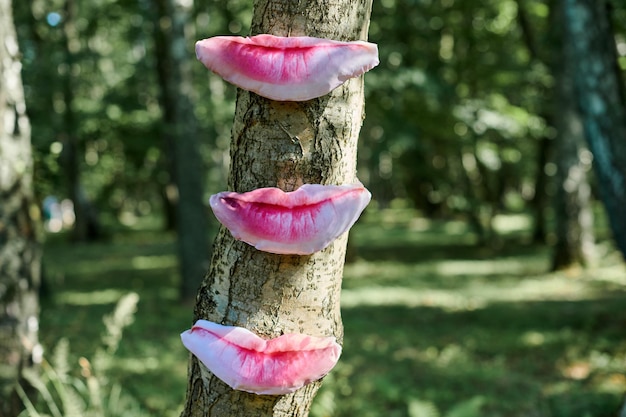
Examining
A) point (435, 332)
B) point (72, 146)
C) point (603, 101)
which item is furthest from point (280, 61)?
point (72, 146)

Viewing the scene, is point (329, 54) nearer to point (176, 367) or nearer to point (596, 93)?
point (596, 93)

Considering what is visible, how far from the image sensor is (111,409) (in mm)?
4117

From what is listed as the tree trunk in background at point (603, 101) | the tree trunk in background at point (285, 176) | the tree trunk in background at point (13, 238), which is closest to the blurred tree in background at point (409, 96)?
the tree trunk in background at point (603, 101)

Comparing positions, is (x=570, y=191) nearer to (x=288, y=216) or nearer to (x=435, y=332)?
(x=435, y=332)

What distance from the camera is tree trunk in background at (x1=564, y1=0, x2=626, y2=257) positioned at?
5.64 meters

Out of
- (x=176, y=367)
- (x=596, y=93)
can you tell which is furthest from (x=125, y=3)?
(x=596, y=93)

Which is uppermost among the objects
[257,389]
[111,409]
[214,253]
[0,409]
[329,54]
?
[329,54]

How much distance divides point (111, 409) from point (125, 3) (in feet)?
36.0

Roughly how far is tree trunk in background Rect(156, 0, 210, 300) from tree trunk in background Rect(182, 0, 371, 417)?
289 inches

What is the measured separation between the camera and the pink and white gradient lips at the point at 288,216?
150cm

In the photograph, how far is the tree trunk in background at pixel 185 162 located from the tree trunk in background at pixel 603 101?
503 cm

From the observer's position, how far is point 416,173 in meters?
18.1

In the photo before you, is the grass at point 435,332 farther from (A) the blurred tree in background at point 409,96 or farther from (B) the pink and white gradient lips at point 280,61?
(B) the pink and white gradient lips at point 280,61

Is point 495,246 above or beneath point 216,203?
beneath
